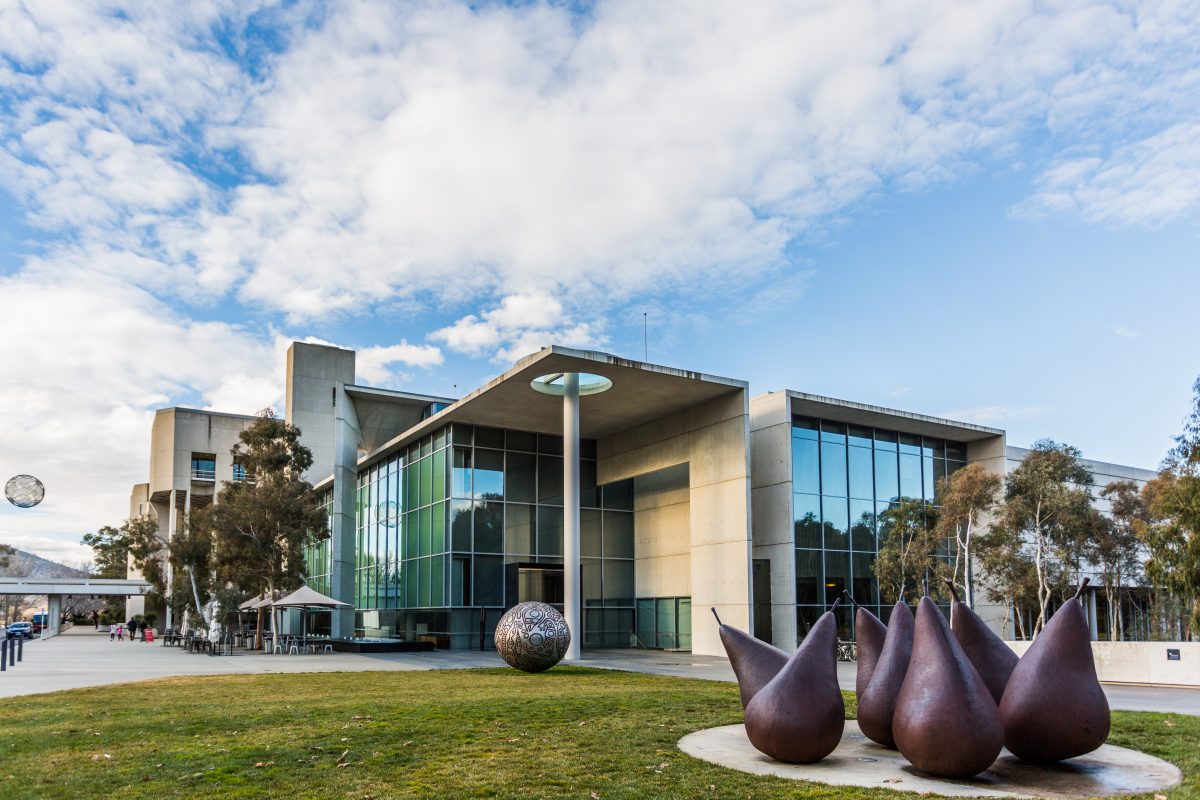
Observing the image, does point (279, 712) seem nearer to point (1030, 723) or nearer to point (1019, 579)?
point (1030, 723)

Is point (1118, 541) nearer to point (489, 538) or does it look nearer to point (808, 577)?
point (808, 577)

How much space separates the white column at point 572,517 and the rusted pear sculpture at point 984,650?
61.0ft

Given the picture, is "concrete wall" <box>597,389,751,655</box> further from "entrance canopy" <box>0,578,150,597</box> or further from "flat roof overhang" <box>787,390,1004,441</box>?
"entrance canopy" <box>0,578,150,597</box>

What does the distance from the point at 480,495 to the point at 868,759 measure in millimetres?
28119

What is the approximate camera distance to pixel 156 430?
7825 centimetres

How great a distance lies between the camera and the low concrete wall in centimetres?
1977

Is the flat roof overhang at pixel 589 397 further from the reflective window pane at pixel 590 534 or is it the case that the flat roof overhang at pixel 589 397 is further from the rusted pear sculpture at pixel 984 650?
the rusted pear sculpture at pixel 984 650

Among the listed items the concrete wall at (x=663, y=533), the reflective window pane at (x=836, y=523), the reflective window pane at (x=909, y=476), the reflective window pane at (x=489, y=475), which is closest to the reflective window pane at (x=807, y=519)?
the reflective window pane at (x=836, y=523)

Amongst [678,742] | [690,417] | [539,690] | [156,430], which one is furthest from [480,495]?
[156,430]

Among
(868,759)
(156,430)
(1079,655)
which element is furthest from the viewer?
(156,430)

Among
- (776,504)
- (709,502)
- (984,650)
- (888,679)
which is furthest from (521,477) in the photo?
(984,650)

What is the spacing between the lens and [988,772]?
28.4ft

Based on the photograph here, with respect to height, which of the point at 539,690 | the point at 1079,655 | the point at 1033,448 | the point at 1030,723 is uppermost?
the point at 1033,448

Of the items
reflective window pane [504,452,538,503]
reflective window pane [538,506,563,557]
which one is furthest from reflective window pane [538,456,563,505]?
reflective window pane [538,506,563,557]
